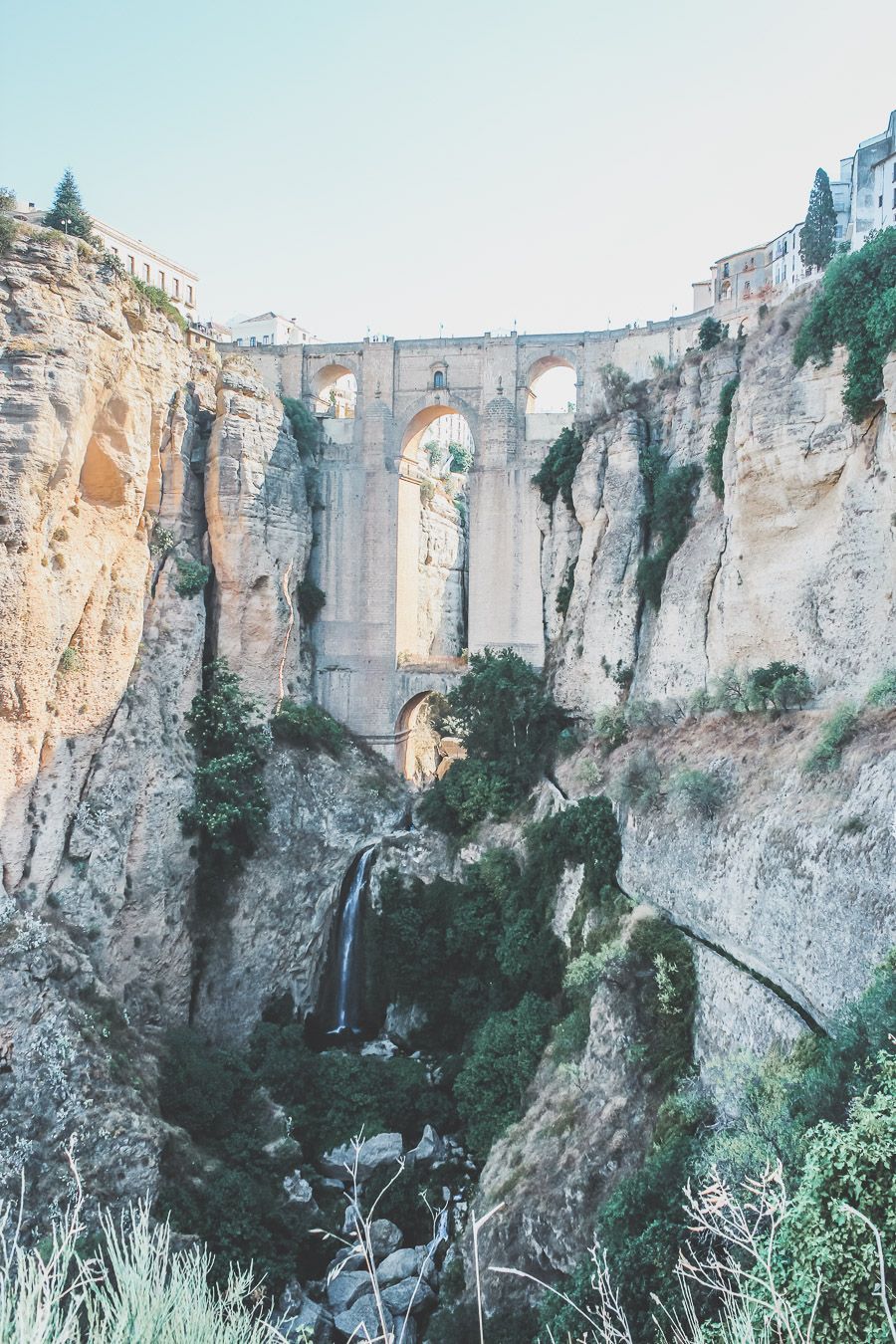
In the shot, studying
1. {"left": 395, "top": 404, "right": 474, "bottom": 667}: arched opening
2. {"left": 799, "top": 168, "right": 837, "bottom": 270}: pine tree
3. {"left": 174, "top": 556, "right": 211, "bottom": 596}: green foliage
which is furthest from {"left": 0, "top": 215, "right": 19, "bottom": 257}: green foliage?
{"left": 799, "top": 168, "right": 837, "bottom": 270}: pine tree

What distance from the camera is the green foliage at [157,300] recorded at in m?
21.2

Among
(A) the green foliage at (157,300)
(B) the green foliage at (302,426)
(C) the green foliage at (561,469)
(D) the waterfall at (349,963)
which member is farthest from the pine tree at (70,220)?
(D) the waterfall at (349,963)

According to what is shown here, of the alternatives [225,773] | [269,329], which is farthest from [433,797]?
[269,329]

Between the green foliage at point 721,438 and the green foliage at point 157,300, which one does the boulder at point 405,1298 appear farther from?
the green foliage at point 157,300

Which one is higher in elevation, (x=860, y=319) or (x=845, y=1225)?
(x=860, y=319)

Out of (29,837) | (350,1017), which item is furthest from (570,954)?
(29,837)

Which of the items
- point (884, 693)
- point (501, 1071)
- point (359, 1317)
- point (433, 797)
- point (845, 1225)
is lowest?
point (359, 1317)

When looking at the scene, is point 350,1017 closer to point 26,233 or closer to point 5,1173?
point 5,1173

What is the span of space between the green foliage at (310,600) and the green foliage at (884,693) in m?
17.9

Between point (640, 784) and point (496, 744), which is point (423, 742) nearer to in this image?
point (496, 744)

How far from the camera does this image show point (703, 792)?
14.2 m

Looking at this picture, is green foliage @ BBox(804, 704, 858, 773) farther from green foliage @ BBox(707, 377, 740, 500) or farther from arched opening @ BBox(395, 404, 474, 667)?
arched opening @ BBox(395, 404, 474, 667)

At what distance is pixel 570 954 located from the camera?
16.4 m

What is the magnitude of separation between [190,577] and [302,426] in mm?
6838
